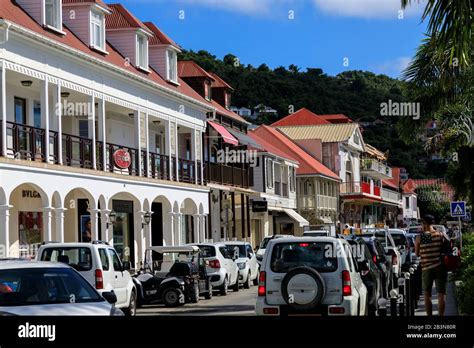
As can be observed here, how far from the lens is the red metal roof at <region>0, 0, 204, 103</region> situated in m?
26.8

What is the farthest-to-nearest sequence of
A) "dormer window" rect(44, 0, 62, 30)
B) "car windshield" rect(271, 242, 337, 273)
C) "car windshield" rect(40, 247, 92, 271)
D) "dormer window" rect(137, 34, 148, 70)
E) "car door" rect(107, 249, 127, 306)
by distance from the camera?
"dormer window" rect(137, 34, 148, 70) → "dormer window" rect(44, 0, 62, 30) → "car door" rect(107, 249, 127, 306) → "car windshield" rect(40, 247, 92, 271) → "car windshield" rect(271, 242, 337, 273)

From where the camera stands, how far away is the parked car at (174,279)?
23.6m

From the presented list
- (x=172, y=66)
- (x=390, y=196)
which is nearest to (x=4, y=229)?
(x=172, y=66)

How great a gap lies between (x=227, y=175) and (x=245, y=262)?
60.8 ft

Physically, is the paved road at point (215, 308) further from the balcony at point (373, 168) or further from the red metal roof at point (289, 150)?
the balcony at point (373, 168)

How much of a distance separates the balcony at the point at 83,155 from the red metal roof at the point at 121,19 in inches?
214

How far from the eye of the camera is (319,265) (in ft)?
48.8

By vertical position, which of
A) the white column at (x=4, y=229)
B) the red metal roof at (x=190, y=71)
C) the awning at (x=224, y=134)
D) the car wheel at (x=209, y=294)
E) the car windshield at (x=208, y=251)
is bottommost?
the car wheel at (x=209, y=294)

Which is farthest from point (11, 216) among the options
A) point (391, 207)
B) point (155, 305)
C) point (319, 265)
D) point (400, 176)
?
point (400, 176)

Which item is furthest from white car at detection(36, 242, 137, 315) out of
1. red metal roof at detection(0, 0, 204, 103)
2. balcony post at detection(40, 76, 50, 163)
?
red metal roof at detection(0, 0, 204, 103)

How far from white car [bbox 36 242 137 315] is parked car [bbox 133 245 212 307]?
3139 millimetres

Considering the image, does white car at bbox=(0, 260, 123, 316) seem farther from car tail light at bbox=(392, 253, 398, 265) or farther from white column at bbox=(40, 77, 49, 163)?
car tail light at bbox=(392, 253, 398, 265)

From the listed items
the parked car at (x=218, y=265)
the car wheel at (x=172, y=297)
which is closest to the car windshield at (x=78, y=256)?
the car wheel at (x=172, y=297)

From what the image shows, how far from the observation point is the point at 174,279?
2380 cm
